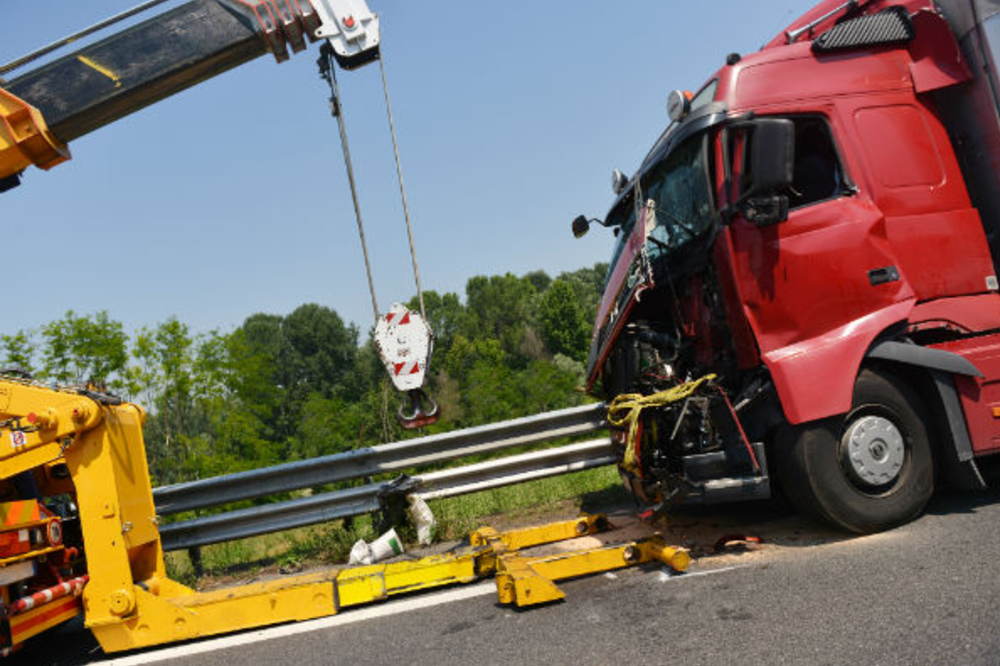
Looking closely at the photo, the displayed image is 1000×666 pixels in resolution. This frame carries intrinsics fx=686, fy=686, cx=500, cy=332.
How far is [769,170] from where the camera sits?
4.20 meters

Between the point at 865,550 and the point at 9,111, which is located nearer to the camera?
the point at 865,550

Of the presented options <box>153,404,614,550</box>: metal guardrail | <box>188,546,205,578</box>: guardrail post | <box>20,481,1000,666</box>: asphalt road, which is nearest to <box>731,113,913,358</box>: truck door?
<box>20,481,1000,666</box>: asphalt road

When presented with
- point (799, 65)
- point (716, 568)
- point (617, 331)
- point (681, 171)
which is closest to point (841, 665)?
point (716, 568)

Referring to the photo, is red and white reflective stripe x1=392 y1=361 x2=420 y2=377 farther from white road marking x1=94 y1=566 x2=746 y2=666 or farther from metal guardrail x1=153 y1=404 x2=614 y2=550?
white road marking x1=94 y1=566 x2=746 y2=666

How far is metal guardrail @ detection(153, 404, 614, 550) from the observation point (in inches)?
230

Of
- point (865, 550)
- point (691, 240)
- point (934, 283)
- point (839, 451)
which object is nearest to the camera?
point (865, 550)

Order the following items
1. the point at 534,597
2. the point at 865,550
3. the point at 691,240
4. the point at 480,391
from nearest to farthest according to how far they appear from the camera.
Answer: the point at 534,597, the point at 865,550, the point at 691,240, the point at 480,391

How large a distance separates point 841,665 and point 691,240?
2.99 meters

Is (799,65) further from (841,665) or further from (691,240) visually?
(841,665)

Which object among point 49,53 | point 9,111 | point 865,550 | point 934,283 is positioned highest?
point 49,53

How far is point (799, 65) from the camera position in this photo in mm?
4684

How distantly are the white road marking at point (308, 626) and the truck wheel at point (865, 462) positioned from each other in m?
2.03

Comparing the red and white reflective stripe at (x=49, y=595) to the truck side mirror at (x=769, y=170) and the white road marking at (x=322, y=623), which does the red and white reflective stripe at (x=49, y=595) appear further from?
the truck side mirror at (x=769, y=170)

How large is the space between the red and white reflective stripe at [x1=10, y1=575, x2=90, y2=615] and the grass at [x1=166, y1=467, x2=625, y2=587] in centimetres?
158
